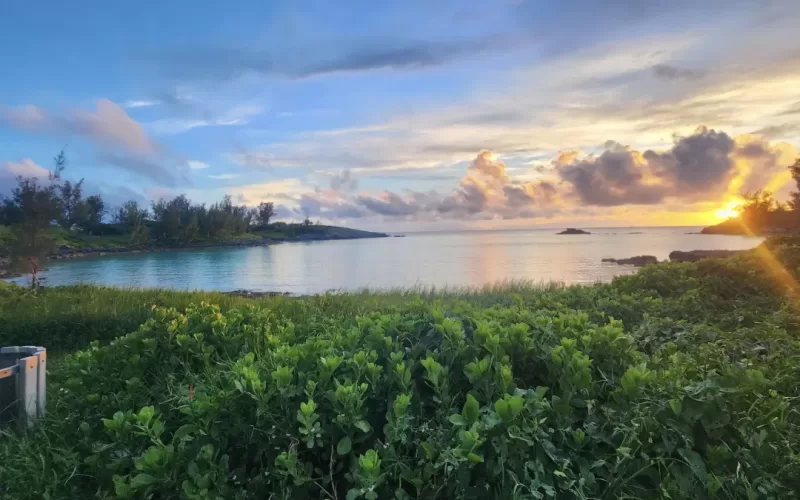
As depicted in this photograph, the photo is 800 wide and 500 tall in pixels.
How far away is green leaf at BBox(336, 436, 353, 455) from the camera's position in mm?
2100

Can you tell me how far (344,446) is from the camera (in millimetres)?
2123

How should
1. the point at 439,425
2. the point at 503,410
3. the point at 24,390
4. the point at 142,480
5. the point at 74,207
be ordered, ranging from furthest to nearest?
the point at 74,207
the point at 24,390
the point at 439,425
the point at 142,480
the point at 503,410

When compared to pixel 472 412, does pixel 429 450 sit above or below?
below

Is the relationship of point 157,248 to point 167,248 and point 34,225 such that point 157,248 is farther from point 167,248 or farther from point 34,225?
point 34,225

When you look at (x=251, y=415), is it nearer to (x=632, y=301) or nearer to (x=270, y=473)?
(x=270, y=473)

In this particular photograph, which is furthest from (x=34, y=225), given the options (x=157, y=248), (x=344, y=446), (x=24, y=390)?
(x=157, y=248)

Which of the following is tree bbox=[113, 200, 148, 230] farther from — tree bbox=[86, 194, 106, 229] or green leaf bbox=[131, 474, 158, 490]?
green leaf bbox=[131, 474, 158, 490]

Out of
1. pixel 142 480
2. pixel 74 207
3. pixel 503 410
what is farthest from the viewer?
pixel 74 207

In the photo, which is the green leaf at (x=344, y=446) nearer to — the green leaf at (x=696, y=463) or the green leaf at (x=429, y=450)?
the green leaf at (x=429, y=450)

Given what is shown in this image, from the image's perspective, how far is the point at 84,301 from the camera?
9.34m

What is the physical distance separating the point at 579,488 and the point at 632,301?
392 centimetres

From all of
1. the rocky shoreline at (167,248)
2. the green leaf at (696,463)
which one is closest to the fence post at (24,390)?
the green leaf at (696,463)

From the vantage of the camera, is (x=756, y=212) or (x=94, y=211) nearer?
(x=756, y=212)

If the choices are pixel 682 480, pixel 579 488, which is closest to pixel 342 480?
pixel 579 488
